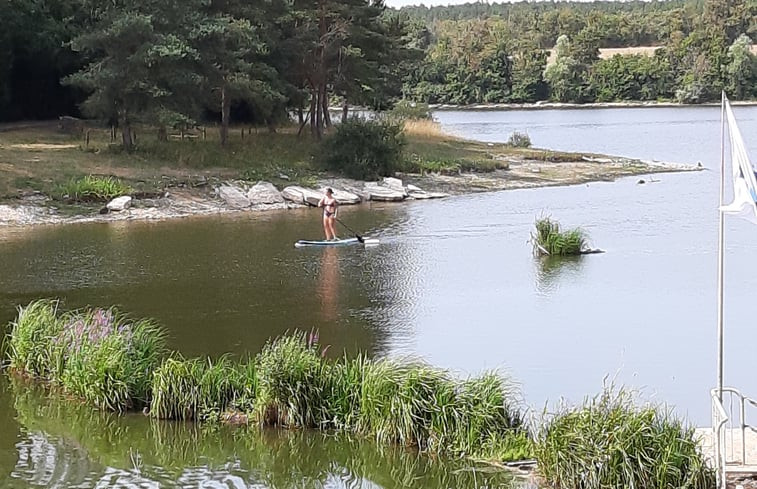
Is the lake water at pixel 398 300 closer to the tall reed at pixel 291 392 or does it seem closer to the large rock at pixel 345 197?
the tall reed at pixel 291 392

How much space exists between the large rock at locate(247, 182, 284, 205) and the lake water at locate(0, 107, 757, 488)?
1592mm

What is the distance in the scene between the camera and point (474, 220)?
31.8 meters

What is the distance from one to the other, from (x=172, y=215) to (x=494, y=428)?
77.5 ft

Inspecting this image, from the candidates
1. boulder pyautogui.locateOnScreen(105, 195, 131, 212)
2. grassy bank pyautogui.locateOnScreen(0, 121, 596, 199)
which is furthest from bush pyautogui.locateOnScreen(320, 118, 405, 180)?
boulder pyautogui.locateOnScreen(105, 195, 131, 212)

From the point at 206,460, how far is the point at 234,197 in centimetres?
2461

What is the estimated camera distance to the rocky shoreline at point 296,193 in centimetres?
3203

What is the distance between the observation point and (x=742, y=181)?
9102 millimetres

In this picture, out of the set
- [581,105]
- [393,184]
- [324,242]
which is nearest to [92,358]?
[324,242]

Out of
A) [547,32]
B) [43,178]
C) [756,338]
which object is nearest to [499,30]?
[547,32]

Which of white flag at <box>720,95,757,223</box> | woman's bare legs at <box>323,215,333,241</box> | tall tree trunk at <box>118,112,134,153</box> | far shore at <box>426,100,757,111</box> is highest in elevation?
far shore at <box>426,100,757,111</box>

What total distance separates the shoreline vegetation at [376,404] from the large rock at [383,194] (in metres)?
23.4

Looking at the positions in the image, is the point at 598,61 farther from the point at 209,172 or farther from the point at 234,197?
the point at 234,197

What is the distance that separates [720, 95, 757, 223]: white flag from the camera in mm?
8883

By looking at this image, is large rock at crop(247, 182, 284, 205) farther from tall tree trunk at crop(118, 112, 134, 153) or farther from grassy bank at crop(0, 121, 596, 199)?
tall tree trunk at crop(118, 112, 134, 153)
